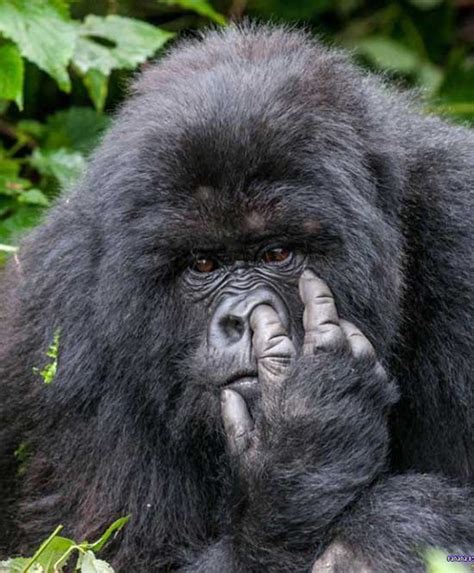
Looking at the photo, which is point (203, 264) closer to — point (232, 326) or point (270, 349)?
point (232, 326)

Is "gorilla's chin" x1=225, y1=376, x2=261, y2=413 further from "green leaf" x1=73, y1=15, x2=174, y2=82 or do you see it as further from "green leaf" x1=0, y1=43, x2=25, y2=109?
"green leaf" x1=73, y1=15, x2=174, y2=82

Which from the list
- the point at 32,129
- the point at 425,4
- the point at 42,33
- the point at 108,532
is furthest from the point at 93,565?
the point at 425,4

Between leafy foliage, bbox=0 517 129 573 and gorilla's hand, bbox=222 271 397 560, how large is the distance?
1.64 feet

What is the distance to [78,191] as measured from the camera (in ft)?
15.6

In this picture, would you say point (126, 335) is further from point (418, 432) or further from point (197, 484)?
point (418, 432)

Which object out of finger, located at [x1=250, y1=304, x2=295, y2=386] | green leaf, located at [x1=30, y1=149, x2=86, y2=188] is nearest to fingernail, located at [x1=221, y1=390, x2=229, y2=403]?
finger, located at [x1=250, y1=304, x2=295, y2=386]

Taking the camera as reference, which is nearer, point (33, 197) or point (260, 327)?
point (260, 327)

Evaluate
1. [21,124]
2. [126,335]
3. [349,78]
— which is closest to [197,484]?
[126,335]

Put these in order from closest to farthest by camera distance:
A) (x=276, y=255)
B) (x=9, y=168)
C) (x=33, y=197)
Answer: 1. (x=276, y=255)
2. (x=33, y=197)
3. (x=9, y=168)

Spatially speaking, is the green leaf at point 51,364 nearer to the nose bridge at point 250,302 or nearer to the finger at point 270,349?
the nose bridge at point 250,302

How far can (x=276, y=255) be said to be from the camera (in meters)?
4.26

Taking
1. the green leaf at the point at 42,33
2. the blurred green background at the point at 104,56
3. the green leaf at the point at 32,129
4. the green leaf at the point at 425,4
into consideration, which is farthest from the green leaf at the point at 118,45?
the green leaf at the point at 425,4

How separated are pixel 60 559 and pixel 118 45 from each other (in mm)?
2781

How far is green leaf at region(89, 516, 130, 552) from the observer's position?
4234 millimetres
